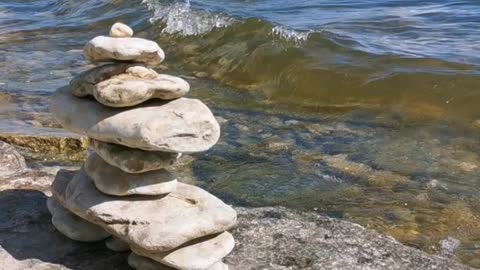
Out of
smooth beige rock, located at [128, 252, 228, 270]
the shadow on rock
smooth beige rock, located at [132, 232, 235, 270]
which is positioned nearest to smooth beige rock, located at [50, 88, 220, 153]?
smooth beige rock, located at [132, 232, 235, 270]

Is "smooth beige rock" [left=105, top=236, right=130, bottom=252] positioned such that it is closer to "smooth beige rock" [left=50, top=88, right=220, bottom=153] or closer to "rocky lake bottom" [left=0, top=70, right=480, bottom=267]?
"smooth beige rock" [left=50, top=88, right=220, bottom=153]

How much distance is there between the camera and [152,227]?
3674mm

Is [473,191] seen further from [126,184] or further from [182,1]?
[182,1]

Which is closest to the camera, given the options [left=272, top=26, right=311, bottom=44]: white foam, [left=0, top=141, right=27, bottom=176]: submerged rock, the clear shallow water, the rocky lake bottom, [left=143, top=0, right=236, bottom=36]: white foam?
[left=0, top=141, right=27, bottom=176]: submerged rock

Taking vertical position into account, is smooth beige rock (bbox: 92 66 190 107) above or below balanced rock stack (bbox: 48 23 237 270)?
above

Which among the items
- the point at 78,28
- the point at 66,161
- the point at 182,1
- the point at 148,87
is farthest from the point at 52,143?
the point at 182,1

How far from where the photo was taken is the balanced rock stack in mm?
3611

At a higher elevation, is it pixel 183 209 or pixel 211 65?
pixel 183 209

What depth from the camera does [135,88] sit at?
358cm

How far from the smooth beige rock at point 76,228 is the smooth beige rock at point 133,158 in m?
0.54

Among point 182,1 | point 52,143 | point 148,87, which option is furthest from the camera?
point 182,1

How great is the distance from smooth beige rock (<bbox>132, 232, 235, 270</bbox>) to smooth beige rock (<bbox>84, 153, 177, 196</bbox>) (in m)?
0.30

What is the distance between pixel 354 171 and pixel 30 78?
5.12m

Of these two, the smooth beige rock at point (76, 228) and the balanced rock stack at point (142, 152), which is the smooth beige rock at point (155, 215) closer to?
the balanced rock stack at point (142, 152)
